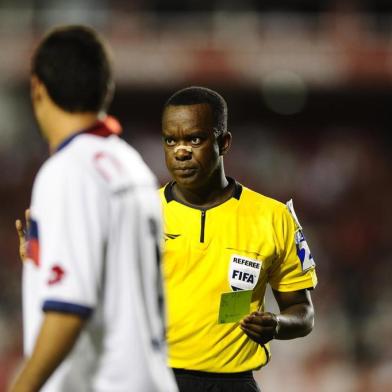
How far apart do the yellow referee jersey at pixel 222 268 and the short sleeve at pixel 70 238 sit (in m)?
1.30

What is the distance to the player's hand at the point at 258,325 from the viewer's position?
351 centimetres

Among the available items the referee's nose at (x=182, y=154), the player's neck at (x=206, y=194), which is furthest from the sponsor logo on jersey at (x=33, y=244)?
the player's neck at (x=206, y=194)

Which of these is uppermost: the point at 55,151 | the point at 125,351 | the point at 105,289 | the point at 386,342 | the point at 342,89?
the point at 55,151

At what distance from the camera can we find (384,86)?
1845cm

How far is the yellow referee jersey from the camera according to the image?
3.71 meters

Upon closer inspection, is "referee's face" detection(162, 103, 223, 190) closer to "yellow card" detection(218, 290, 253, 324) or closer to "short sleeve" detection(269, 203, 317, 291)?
"short sleeve" detection(269, 203, 317, 291)

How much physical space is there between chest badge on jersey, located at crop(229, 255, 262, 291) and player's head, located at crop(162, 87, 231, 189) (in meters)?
0.33

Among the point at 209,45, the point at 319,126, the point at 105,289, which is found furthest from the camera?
the point at 319,126

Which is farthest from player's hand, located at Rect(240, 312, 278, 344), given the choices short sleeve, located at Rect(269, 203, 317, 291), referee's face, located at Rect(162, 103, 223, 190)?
A: referee's face, located at Rect(162, 103, 223, 190)

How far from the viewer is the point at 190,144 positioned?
3.80 metres

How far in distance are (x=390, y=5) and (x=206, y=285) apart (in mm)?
16268

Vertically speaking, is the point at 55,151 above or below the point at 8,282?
above

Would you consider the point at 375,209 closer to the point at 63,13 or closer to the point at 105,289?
the point at 63,13

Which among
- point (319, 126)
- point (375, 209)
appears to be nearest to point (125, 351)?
point (375, 209)
